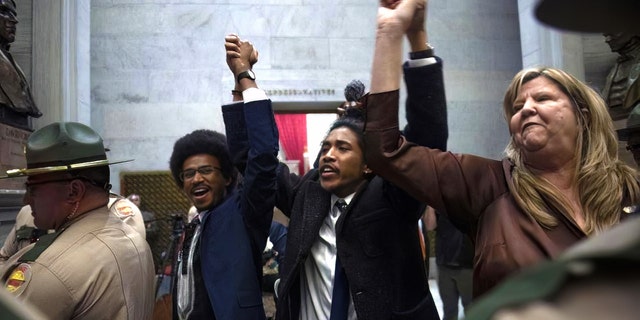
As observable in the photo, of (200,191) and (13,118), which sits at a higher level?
(13,118)

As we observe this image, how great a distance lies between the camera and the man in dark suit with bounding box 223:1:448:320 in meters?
1.75

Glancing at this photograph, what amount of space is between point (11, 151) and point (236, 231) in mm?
3431

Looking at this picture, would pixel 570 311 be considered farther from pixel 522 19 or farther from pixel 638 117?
pixel 522 19

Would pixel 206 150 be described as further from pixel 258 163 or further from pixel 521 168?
pixel 521 168

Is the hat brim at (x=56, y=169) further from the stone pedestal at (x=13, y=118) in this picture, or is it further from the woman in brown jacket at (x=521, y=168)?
the stone pedestal at (x=13, y=118)

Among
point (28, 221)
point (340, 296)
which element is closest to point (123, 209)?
point (28, 221)

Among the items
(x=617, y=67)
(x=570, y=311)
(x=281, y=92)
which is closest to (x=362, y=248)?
(x=570, y=311)

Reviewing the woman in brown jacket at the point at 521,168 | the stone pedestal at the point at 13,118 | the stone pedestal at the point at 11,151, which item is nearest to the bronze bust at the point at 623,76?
the woman in brown jacket at the point at 521,168

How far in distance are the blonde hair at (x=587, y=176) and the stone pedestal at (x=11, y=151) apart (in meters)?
4.35

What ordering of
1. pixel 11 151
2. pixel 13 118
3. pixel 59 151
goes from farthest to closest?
pixel 13 118 < pixel 11 151 < pixel 59 151

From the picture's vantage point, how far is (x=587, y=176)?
1519 mm

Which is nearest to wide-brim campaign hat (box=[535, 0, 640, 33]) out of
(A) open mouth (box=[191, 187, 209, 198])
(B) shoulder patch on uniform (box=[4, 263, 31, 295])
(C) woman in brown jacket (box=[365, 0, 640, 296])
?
(C) woman in brown jacket (box=[365, 0, 640, 296])

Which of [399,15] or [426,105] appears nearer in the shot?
[399,15]

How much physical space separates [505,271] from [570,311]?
3.41 ft
